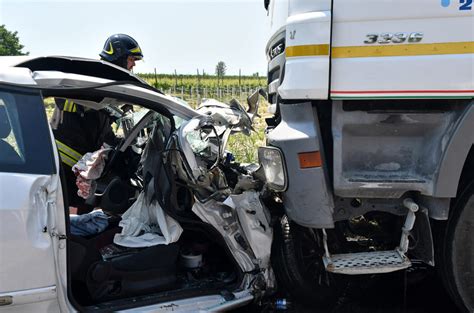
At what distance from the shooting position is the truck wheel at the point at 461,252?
9.24 ft

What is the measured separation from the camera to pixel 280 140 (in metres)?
2.85

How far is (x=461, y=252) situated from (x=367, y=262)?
0.58 meters

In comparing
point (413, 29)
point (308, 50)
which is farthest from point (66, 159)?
point (413, 29)

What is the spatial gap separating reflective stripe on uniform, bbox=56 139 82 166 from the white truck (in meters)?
1.54

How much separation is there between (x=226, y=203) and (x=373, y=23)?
1399 millimetres

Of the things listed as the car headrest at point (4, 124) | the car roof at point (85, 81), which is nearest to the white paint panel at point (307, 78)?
the car roof at point (85, 81)

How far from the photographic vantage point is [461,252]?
2.86 metres

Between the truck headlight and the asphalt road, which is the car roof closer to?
the truck headlight

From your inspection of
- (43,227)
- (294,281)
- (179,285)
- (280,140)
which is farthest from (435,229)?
(43,227)

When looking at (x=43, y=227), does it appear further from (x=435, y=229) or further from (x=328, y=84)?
(x=435, y=229)

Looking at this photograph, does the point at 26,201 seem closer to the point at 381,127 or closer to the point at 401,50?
the point at 381,127

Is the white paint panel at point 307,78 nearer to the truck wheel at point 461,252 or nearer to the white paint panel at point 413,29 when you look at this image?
the white paint panel at point 413,29

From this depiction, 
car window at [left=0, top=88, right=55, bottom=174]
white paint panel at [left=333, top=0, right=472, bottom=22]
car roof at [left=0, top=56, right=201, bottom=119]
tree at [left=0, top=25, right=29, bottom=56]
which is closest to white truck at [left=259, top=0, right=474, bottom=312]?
white paint panel at [left=333, top=0, right=472, bottom=22]

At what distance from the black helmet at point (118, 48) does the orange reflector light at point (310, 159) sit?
229cm
